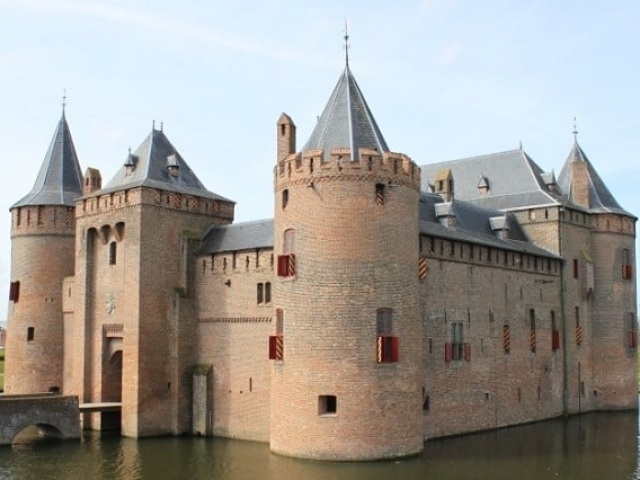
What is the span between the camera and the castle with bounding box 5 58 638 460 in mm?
22062

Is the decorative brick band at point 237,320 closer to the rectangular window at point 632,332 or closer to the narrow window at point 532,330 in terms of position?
the narrow window at point 532,330

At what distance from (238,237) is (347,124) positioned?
6494 mm

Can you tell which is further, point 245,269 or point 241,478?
point 245,269

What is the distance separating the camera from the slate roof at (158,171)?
28.4 meters

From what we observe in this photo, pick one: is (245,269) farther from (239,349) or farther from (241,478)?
(241,478)

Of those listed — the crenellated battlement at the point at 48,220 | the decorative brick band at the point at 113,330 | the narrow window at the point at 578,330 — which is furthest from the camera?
the narrow window at the point at 578,330

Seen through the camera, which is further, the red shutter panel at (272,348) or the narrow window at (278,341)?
the red shutter panel at (272,348)

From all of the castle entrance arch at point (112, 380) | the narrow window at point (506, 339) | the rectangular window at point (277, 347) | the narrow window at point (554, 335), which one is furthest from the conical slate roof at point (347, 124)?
the narrow window at point (554, 335)

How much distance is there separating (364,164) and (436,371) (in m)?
7.86

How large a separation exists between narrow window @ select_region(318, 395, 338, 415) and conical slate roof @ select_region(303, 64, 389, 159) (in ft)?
22.2

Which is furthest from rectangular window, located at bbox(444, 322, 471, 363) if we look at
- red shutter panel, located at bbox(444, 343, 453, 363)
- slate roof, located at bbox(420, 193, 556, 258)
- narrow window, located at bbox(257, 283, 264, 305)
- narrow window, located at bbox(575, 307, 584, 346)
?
narrow window, located at bbox(575, 307, 584, 346)

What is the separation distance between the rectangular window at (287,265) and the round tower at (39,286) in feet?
42.6

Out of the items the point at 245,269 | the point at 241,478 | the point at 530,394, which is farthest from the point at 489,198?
the point at 241,478

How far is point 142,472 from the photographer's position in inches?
822
